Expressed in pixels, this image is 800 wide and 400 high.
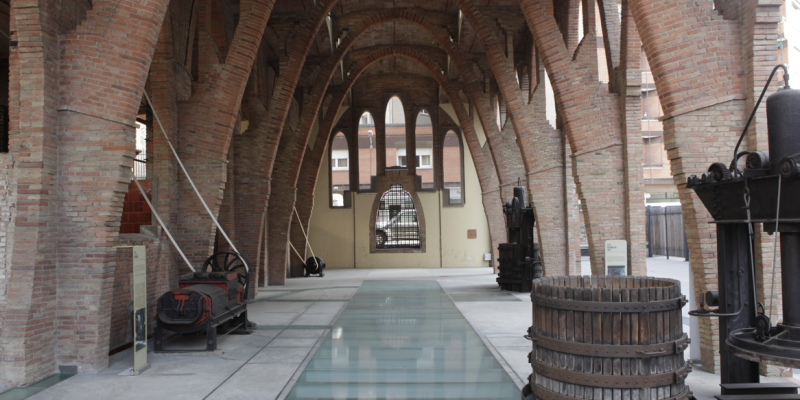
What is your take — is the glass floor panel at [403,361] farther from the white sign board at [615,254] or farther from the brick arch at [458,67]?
the brick arch at [458,67]

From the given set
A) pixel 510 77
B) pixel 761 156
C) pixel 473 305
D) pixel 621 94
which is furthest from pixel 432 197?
pixel 761 156

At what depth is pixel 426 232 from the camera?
25.3 meters

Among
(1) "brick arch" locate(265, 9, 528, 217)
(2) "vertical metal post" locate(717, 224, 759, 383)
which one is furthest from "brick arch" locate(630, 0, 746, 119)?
(1) "brick arch" locate(265, 9, 528, 217)

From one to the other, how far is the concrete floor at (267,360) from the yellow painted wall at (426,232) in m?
12.6

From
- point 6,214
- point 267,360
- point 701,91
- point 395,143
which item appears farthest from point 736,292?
point 395,143

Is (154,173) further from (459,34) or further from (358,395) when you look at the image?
(459,34)

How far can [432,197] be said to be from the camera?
2536 centimetres

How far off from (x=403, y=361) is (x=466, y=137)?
14.9 metres

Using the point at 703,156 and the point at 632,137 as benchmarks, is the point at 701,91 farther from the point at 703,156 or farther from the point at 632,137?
the point at 632,137

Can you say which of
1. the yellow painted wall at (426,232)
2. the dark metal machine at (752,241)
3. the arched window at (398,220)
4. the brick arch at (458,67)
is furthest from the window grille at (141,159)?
the arched window at (398,220)

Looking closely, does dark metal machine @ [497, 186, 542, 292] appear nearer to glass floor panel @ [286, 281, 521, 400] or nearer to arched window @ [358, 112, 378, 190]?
glass floor panel @ [286, 281, 521, 400]

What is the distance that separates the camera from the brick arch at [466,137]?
2058 centimetres

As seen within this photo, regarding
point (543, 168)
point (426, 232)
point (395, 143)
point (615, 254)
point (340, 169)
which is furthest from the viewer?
point (340, 169)

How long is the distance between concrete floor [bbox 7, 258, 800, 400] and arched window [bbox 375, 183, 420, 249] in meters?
13.3
